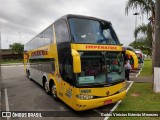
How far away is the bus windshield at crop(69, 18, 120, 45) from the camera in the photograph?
7.00 metres

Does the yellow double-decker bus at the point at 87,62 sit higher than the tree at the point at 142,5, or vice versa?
the tree at the point at 142,5

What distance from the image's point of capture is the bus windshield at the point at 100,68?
655 centimetres

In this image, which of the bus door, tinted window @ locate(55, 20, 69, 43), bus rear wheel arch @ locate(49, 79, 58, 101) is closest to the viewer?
the bus door

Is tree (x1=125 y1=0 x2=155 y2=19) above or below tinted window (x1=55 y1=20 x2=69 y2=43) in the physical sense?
above

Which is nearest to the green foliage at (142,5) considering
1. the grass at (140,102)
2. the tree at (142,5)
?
the tree at (142,5)

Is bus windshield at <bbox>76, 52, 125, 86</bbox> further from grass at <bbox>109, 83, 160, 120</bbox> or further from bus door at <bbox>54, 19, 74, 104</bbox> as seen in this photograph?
grass at <bbox>109, 83, 160, 120</bbox>

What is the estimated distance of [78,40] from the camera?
269 inches

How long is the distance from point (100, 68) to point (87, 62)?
1.80 feet

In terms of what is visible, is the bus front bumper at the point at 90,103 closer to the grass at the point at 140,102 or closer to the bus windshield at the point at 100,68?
the bus windshield at the point at 100,68

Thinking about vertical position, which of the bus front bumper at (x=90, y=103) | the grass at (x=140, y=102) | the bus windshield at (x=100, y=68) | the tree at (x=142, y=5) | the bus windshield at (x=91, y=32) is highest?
the tree at (x=142, y=5)

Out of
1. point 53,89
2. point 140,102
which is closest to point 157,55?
point 140,102

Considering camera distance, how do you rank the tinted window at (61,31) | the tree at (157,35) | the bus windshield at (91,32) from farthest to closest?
the tree at (157,35) < the tinted window at (61,31) < the bus windshield at (91,32)

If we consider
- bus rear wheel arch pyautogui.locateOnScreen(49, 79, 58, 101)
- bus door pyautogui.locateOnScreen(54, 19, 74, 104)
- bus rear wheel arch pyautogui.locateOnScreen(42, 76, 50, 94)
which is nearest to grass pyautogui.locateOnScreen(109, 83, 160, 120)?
bus door pyautogui.locateOnScreen(54, 19, 74, 104)

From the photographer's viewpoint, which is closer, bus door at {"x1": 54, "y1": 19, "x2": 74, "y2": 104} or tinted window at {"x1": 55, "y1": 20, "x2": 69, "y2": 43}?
bus door at {"x1": 54, "y1": 19, "x2": 74, "y2": 104}
